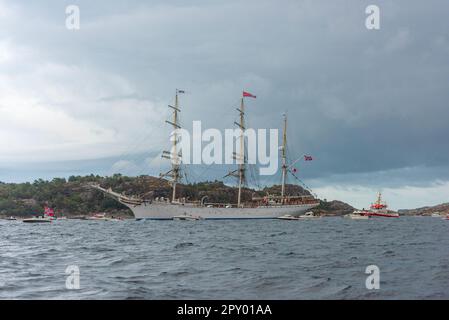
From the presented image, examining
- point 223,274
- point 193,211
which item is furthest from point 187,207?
point 223,274

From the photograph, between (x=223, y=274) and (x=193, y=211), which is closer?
(x=223, y=274)

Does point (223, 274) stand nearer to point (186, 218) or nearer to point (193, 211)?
point (186, 218)

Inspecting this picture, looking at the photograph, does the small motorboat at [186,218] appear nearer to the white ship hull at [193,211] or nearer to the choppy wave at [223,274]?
the white ship hull at [193,211]

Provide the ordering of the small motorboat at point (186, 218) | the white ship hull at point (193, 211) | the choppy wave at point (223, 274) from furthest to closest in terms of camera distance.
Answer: the white ship hull at point (193, 211) → the small motorboat at point (186, 218) → the choppy wave at point (223, 274)

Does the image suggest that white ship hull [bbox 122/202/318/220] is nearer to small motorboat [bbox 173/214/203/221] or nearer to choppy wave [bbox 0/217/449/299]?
small motorboat [bbox 173/214/203/221]

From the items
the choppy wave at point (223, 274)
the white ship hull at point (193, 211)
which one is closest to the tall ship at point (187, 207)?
the white ship hull at point (193, 211)

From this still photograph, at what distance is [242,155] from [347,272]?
133156 millimetres

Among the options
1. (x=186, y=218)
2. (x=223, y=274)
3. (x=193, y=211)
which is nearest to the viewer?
(x=223, y=274)

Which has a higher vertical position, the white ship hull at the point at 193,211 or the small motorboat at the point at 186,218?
the white ship hull at the point at 193,211

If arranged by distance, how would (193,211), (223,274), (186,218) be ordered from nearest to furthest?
(223,274)
(186,218)
(193,211)

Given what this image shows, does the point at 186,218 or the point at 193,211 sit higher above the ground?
the point at 193,211
